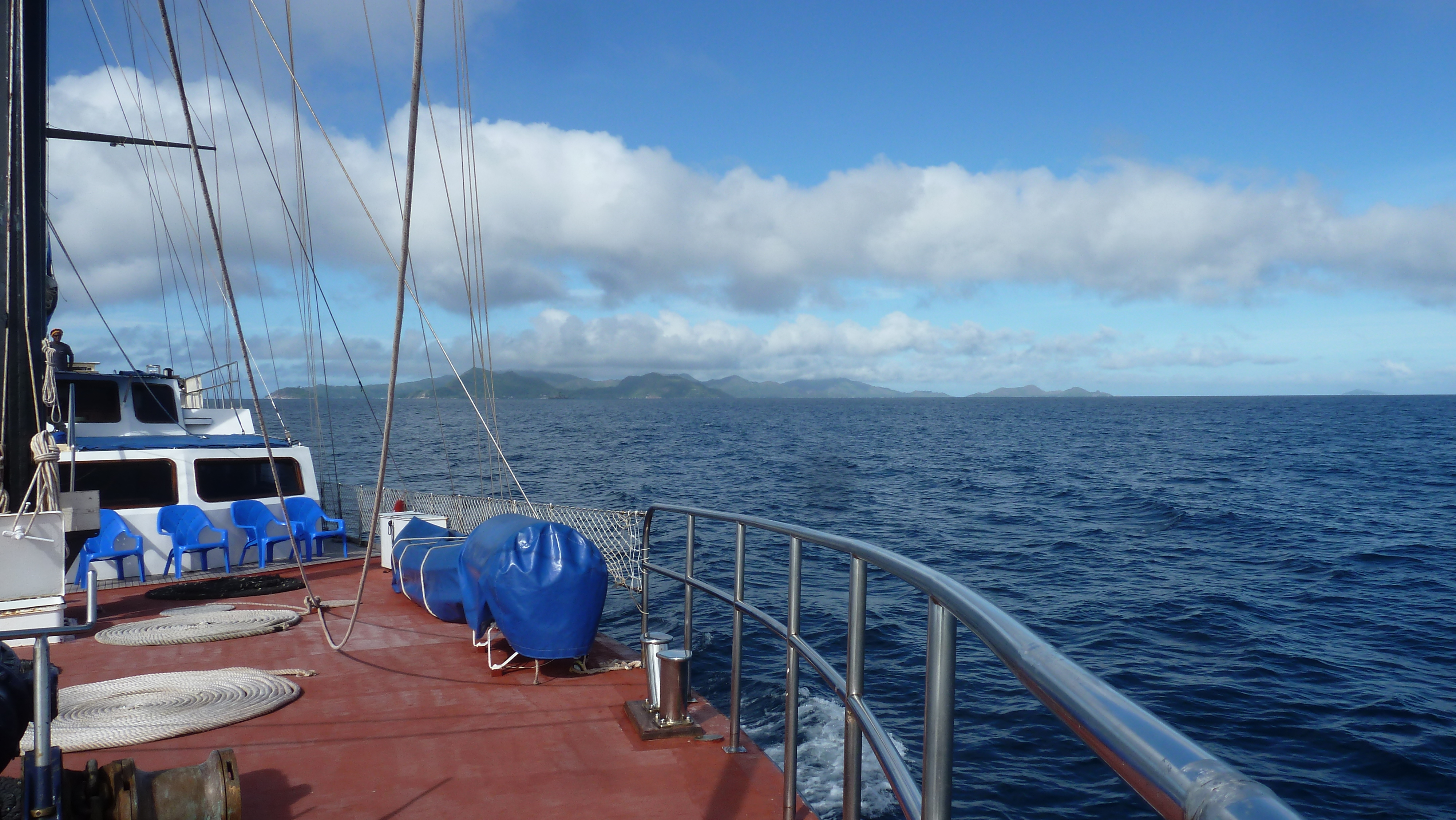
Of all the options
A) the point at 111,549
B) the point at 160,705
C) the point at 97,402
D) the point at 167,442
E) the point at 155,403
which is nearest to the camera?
the point at 160,705

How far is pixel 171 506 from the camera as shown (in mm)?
9688

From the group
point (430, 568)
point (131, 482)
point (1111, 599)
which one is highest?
point (131, 482)

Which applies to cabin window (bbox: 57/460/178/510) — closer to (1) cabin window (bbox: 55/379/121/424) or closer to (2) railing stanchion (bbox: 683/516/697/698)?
(1) cabin window (bbox: 55/379/121/424)

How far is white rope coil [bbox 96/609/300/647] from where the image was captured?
6.67 m

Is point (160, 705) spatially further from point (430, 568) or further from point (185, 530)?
point (185, 530)

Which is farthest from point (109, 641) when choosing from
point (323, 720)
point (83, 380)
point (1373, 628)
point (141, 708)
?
point (1373, 628)

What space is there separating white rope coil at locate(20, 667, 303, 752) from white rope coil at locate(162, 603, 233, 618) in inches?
75.2

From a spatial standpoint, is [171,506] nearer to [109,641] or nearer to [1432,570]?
[109,641]

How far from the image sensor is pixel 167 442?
33.8ft

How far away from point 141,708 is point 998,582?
13755 millimetres

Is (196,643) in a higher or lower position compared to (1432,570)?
higher

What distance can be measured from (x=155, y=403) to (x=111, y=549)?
3349 millimetres

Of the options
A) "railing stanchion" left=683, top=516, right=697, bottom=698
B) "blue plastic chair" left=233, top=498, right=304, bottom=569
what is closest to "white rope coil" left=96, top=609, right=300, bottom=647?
"blue plastic chair" left=233, top=498, right=304, bottom=569

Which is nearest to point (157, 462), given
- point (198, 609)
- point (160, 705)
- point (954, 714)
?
point (198, 609)
